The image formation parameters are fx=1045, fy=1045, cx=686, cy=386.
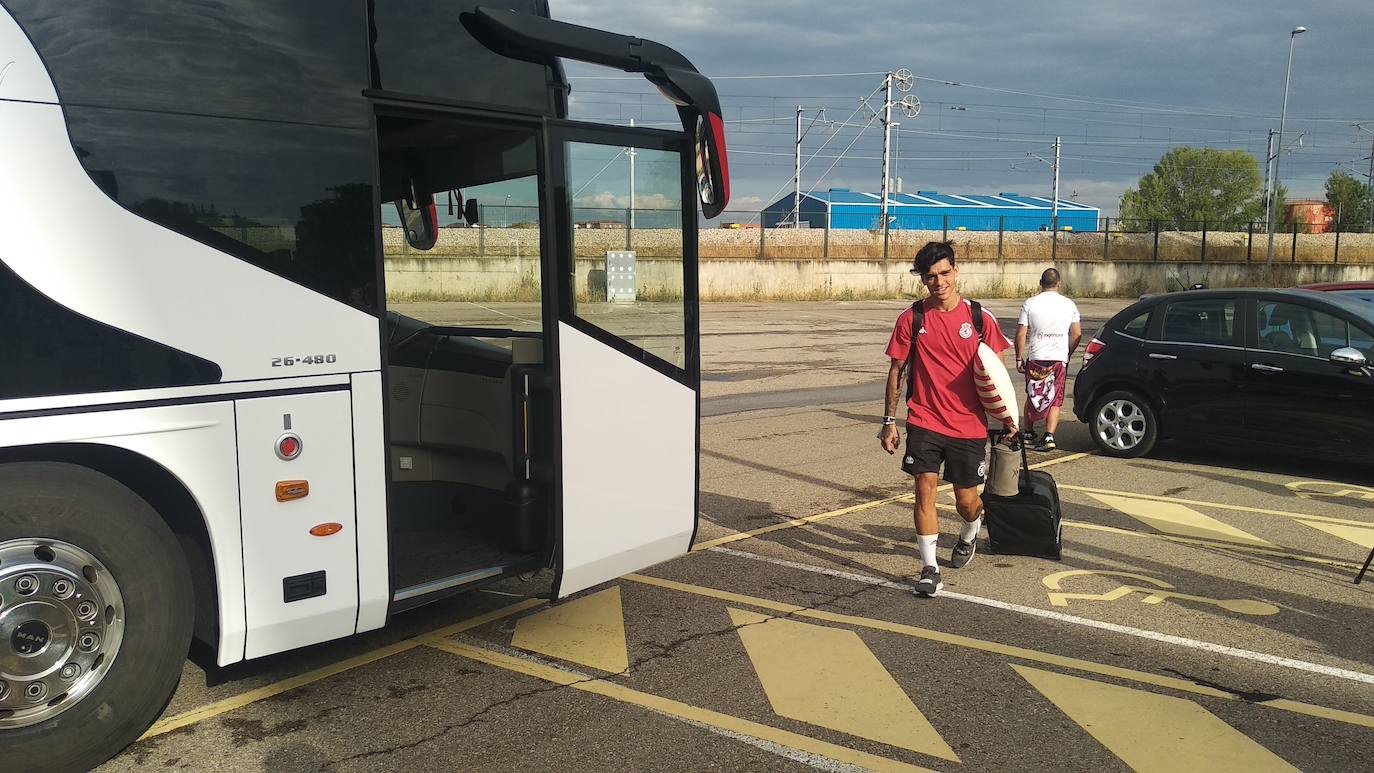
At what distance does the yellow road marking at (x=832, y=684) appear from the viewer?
13.5ft

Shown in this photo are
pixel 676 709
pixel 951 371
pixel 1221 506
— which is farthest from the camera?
pixel 1221 506

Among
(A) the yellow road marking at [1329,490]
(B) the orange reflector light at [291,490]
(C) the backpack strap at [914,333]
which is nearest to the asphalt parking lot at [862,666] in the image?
(A) the yellow road marking at [1329,490]

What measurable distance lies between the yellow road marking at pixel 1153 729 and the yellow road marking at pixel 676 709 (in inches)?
33.7

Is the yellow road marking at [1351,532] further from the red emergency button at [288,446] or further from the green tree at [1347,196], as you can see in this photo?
the green tree at [1347,196]

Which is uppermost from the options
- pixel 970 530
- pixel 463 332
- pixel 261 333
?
pixel 261 333

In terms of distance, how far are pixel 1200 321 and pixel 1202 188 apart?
86.5 meters

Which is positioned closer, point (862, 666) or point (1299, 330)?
point (862, 666)

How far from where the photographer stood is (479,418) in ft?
18.9

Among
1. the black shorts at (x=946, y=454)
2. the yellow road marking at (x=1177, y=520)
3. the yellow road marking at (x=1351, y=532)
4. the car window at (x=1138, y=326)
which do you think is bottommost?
→ the yellow road marking at (x=1177, y=520)

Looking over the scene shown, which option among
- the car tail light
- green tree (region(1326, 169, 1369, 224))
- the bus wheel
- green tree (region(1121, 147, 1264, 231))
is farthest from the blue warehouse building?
the bus wheel

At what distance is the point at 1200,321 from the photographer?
379 inches

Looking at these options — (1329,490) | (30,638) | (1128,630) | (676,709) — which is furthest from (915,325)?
(1329,490)

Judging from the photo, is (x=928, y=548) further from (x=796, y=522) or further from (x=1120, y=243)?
(x=1120, y=243)

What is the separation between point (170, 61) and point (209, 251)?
67 centimetres
